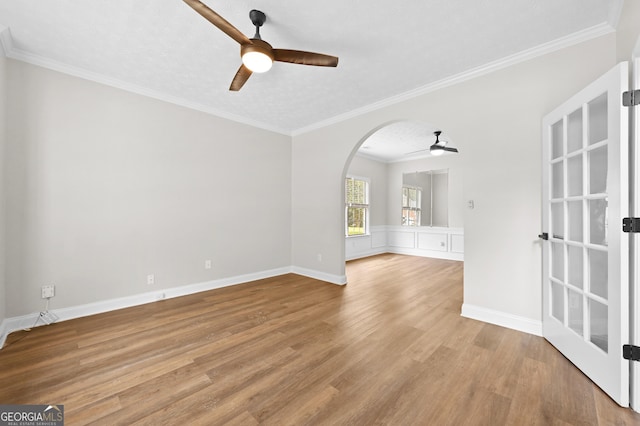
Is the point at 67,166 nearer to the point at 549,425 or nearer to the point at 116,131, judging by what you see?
the point at 116,131

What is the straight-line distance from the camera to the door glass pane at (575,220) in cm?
198

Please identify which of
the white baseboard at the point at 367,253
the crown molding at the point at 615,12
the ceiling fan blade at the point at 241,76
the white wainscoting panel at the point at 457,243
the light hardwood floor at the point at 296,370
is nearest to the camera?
the light hardwood floor at the point at 296,370

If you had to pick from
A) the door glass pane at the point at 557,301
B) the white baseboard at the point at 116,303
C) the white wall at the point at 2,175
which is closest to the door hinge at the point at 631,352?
the door glass pane at the point at 557,301

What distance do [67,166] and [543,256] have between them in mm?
5123

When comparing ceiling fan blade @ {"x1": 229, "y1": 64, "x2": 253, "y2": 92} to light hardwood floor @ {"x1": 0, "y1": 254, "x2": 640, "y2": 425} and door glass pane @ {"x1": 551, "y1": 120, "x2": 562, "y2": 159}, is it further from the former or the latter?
door glass pane @ {"x1": 551, "y1": 120, "x2": 562, "y2": 159}

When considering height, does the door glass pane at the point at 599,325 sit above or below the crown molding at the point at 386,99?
below

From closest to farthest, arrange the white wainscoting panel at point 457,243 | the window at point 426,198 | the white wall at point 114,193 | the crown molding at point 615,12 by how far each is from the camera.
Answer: the crown molding at point 615,12
the white wall at point 114,193
the white wainscoting panel at point 457,243
the window at point 426,198

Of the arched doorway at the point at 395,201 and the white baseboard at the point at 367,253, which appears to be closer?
the arched doorway at the point at 395,201

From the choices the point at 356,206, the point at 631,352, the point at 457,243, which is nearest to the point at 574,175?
the point at 631,352

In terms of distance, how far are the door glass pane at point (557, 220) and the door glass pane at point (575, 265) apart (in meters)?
0.17

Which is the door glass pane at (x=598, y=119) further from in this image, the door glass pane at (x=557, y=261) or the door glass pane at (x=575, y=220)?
the door glass pane at (x=557, y=261)

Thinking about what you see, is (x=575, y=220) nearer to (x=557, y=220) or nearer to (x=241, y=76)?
(x=557, y=220)

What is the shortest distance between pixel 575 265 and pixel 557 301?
Answer: 416mm

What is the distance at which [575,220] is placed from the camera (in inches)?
79.7
